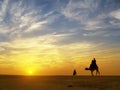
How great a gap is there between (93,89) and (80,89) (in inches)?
38.0

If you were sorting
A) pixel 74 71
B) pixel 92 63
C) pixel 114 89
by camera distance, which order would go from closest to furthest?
1. pixel 114 89
2. pixel 92 63
3. pixel 74 71

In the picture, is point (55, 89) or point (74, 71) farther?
point (74, 71)

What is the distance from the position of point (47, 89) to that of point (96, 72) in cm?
2723

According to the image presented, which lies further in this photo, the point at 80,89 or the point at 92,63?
the point at 92,63

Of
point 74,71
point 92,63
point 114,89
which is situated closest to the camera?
point 114,89

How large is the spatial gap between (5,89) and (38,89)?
2.40m

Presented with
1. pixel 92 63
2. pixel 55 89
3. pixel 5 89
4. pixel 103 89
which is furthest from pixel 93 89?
pixel 92 63

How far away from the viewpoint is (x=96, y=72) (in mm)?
47438

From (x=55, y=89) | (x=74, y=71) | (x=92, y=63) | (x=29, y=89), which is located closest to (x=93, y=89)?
(x=55, y=89)

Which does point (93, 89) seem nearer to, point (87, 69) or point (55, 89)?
point (55, 89)

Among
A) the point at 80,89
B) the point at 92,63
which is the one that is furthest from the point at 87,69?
the point at 80,89

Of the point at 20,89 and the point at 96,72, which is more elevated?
the point at 96,72

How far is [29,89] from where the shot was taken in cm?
2114

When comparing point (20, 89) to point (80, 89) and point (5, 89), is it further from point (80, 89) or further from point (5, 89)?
point (80, 89)
